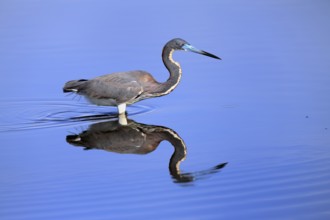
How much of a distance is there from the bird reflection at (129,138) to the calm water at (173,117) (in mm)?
26

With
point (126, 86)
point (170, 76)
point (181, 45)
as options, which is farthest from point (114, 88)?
point (181, 45)

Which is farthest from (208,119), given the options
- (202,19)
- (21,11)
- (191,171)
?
(21,11)

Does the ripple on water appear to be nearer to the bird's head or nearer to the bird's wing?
the bird's wing

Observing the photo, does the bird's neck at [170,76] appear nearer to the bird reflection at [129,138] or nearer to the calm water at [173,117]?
the calm water at [173,117]

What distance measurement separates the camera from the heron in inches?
463

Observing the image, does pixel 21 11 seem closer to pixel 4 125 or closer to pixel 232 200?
pixel 4 125

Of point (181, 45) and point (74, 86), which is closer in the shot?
point (74, 86)

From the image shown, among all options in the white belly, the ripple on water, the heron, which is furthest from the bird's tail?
the ripple on water

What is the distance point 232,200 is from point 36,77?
5.79m

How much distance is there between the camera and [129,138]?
10.6 metres

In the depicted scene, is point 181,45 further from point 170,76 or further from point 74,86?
point 74,86

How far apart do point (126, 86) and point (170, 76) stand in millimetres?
642

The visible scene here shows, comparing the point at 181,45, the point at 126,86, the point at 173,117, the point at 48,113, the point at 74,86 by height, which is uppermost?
the point at 181,45

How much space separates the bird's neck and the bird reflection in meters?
0.75
